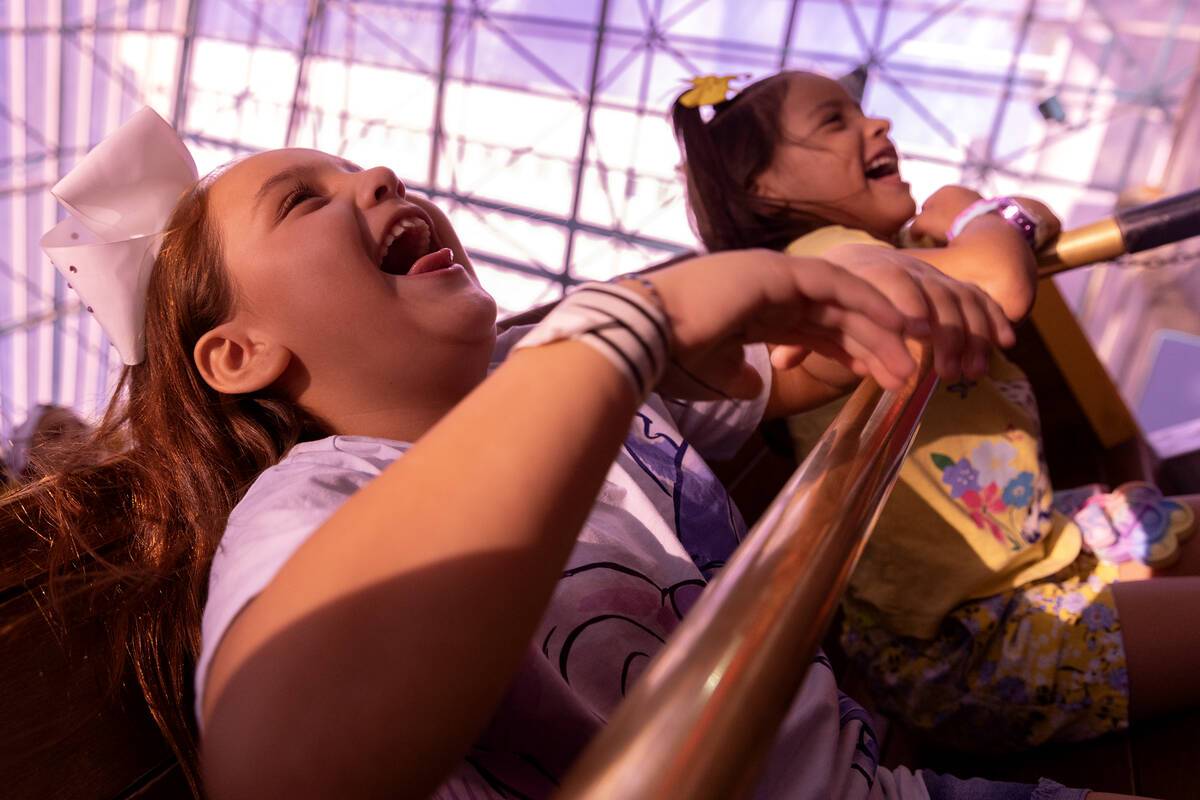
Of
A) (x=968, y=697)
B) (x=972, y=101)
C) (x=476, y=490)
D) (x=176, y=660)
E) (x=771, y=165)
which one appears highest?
(x=972, y=101)

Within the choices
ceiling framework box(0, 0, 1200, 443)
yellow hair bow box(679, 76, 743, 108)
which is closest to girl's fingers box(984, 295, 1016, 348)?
yellow hair bow box(679, 76, 743, 108)

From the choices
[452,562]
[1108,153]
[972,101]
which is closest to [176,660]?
[452,562]

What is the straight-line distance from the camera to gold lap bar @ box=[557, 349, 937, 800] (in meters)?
0.23

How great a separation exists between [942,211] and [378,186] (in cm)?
71

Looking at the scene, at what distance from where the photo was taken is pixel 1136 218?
0.90 metres

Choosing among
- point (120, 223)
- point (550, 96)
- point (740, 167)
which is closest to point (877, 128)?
point (740, 167)

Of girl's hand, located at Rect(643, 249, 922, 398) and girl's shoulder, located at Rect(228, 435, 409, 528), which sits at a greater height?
girl's hand, located at Rect(643, 249, 922, 398)

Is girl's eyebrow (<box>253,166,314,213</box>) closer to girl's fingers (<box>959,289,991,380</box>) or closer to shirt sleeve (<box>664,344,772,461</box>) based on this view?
shirt sleeve (<box>664,344,772,461</box>)

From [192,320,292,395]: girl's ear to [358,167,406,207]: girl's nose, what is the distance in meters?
0.13

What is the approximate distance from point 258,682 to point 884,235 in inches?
41.6

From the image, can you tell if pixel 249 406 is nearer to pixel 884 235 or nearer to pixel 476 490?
pixel 476 490

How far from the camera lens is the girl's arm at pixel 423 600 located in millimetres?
328

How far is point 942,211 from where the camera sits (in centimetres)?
110

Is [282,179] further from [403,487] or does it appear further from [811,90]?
[811,90]
